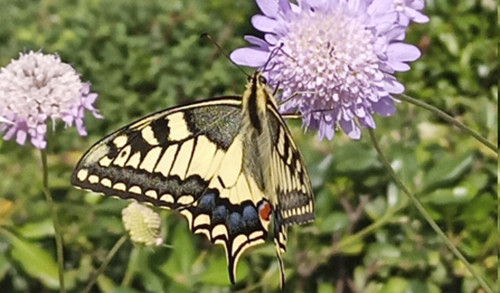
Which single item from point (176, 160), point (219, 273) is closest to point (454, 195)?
point (219, 273)

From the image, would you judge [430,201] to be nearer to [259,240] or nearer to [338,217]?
[338,217]

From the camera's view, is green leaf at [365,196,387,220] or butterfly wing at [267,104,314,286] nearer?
butterfly wing at [267,104,314,286]

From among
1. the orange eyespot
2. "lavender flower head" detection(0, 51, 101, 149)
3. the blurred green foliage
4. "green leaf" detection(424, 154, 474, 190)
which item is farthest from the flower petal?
"green leaf" detection(424, 154, 474, 190)

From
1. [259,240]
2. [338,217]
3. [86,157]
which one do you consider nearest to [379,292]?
[338,217]

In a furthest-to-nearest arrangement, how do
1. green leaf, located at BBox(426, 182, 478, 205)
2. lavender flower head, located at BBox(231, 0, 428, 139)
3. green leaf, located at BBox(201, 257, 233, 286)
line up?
1. green leaf, located at BBox(426, 182, 478, 205)
2. green leaf, located at BBox(201, 257, 233, 286)
3. lavender flower head, located at BBox(231, 0, 428, 139)

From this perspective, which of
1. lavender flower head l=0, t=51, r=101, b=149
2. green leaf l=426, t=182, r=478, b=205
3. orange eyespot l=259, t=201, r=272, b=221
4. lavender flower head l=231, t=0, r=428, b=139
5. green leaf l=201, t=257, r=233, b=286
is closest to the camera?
lavender flower head l=231, t=0, r=428, b=139

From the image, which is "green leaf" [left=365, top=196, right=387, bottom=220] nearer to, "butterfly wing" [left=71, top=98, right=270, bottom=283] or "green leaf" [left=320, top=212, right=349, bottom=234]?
"green leaf" [left=320, top=212, right=349, bottom=234]

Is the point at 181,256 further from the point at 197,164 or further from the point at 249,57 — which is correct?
the point at 249,57

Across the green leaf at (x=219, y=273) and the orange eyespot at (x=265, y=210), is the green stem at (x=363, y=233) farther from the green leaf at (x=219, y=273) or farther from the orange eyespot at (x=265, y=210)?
the orange eyespot at (x=265, y=210)
